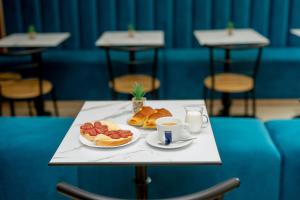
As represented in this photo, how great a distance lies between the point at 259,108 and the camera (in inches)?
182

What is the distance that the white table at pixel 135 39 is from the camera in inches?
157

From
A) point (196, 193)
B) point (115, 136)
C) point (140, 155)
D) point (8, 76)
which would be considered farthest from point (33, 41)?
point (196, 193)

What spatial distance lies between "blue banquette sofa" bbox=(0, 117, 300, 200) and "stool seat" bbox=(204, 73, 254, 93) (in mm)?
1416

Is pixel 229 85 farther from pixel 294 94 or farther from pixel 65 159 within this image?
pixel 65 159

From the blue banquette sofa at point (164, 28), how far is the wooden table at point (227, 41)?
32 centimetres

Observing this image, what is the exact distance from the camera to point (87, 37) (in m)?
4.93

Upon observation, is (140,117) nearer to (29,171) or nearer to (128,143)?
(128,143)

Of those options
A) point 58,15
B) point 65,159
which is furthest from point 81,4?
point 65,159

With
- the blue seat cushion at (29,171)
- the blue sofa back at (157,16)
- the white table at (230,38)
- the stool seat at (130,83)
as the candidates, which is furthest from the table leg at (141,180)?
the blue sofa back at (157,16)

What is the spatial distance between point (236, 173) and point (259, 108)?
2.46m

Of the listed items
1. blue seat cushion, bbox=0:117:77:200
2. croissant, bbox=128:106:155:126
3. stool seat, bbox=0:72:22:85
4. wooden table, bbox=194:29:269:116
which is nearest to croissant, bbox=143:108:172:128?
croissant, bbox=128:106:155:126

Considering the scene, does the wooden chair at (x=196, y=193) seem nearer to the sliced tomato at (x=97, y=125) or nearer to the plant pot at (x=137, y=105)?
the sliced tomato at (x=97, y=125)

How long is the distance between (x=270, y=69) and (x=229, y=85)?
83 cm

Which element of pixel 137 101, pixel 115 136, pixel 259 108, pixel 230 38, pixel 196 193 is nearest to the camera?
pixel 196 193
